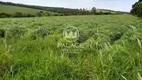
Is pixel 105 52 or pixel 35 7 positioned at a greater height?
pixel 105 52

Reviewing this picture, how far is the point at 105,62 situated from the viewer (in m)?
3.41

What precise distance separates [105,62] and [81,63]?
1.33 feet

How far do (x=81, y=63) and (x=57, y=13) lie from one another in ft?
136

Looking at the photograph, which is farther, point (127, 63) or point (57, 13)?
point (57, 13)

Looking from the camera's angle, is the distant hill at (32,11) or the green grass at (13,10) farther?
the distant hill at (32,11)

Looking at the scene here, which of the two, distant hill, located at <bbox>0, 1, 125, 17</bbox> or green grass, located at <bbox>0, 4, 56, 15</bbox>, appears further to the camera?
distant hill, located at <bbox>0, 1, 125, 17</bbox>

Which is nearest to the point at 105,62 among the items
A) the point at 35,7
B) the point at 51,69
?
the point at 51,69

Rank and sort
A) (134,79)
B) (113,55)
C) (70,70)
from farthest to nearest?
(113,55) → (70,70) → (134,79)

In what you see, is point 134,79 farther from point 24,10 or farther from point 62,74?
point 24,10

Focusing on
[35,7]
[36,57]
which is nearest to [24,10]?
[35,7]

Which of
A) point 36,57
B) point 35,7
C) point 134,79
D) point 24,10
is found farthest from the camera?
point 35,7

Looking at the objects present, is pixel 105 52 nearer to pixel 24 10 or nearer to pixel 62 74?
pixel 62 74

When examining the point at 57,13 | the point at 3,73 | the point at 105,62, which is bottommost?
the point at 57,13

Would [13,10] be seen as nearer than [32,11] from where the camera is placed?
Yes
